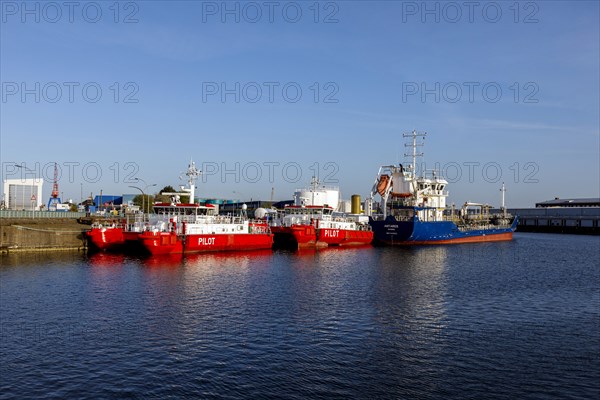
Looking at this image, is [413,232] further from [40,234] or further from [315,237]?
[40,234]

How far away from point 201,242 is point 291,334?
37.8 metres

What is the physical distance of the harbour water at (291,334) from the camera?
65.6 ft

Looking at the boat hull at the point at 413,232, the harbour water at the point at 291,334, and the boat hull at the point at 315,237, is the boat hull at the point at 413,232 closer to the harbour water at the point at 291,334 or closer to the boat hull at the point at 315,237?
the boat hull at the point at 315,237

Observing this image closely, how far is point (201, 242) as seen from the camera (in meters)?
62.7

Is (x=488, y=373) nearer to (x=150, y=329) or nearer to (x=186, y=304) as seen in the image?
(x=150, y=329)

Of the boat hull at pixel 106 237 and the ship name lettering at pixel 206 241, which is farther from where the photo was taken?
the boat hull at pixel 106 237

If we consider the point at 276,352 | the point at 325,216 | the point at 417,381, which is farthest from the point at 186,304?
the point at 325,216

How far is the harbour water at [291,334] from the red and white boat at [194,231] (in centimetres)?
893

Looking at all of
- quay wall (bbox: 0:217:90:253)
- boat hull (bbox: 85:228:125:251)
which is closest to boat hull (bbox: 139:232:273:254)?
boat hull (bbox: 85:228:125:251)

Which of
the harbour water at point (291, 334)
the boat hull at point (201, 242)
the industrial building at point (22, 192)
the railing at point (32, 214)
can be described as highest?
the industrial building at point (22, 192)

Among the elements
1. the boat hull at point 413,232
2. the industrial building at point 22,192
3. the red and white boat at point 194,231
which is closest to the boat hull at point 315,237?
the boat hull at point 413,232

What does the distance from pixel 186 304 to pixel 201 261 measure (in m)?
22.5

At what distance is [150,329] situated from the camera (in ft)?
89.8

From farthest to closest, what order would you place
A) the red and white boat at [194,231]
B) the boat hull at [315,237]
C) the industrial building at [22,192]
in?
the industrial building at [22,192] < the boat hull at [315,237] < the red and white boat at [194,231]
